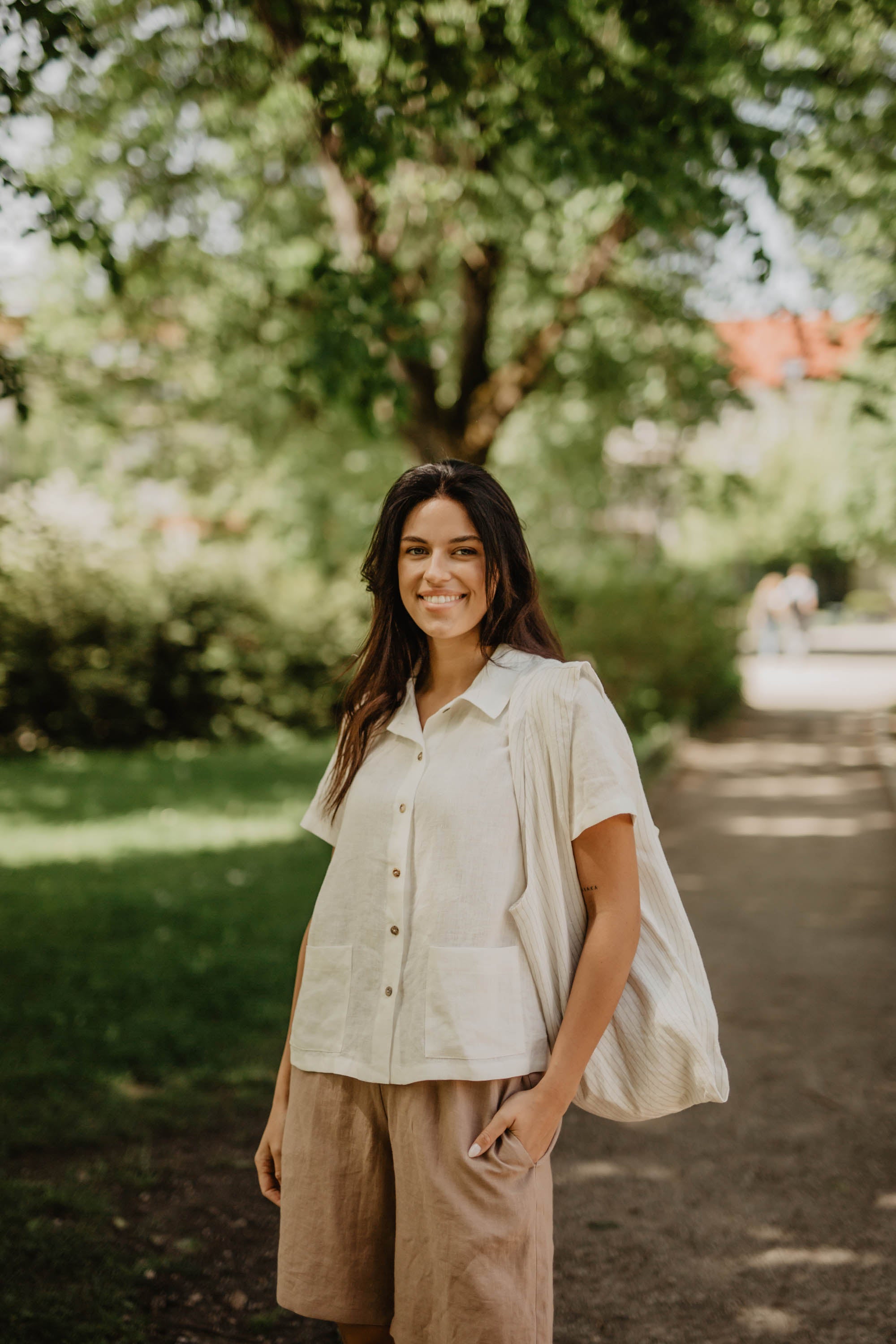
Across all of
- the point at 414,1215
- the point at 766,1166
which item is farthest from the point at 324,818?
the point at 766,1166

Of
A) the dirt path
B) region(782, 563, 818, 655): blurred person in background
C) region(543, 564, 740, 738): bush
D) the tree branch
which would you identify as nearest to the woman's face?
the dirt path

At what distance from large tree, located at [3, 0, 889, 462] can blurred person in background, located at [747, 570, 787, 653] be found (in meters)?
14.1

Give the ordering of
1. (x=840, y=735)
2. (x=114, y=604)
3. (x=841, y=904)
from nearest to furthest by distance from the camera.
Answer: (x=841, y=904), (x=114, y=604), (x=840, y=735)

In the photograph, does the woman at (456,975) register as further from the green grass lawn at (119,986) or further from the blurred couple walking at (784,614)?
the blurred couple walking at (784,614)

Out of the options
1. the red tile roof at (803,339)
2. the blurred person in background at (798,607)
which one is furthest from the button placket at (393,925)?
the blurred person in background at (798,607)

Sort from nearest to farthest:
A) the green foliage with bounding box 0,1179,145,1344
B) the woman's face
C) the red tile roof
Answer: the woman's face → the green foliage with bounding box 0,1179,145,1344 → the red tile roof

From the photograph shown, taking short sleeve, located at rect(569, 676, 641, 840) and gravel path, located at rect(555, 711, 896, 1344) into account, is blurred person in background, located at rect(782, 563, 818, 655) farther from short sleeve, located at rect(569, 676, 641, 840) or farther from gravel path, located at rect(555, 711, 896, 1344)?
short sleeve, located at rect(569, 676, 641, 840)

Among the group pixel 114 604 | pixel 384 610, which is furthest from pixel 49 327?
pixel 384 610

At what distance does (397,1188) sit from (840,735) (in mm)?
15564

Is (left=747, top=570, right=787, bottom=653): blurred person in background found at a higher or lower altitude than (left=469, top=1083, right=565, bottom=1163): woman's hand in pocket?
higher

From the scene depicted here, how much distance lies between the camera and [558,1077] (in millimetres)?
1986

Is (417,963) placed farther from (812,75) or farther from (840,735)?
(840,735)

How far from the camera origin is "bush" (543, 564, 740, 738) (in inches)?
600

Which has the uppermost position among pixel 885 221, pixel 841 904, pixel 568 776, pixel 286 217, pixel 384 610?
pixel 286 217
